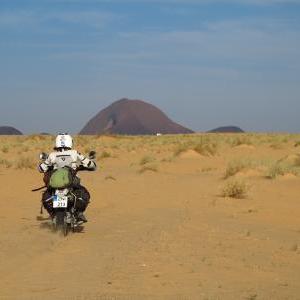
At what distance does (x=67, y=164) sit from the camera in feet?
35.6

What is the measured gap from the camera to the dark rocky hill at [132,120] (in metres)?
156

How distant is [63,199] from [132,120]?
15180 cm

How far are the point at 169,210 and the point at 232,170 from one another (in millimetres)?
6835

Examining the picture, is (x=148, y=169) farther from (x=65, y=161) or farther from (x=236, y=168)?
(x=65, y=161)

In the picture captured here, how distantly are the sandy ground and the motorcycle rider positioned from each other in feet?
1.55

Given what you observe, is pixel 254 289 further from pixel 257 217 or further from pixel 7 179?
pixel 7 179

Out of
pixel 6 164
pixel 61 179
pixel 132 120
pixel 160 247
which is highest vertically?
pixel 132 120

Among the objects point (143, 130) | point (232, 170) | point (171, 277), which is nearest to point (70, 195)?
point (171, 277)

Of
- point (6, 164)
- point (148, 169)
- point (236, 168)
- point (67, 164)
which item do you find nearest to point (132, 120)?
point (6, 164)

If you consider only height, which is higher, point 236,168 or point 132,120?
point 132,120

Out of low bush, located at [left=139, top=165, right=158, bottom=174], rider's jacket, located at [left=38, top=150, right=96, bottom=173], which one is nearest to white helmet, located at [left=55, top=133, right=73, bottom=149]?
rider's jacket, located at [left=38, top=150, right=96, bottom=173]

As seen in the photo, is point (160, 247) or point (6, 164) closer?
A: point (160, 247)

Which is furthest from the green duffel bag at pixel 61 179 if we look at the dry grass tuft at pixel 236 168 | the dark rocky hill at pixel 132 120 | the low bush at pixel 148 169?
the dark rocky hill at pixel 132 120

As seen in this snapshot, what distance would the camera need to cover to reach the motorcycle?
34.2ft
